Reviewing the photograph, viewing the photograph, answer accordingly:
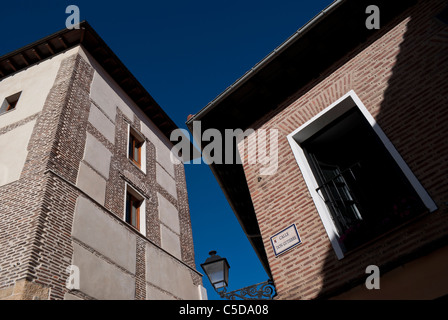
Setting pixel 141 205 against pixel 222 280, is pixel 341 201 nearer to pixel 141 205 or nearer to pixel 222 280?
pixel 222 280

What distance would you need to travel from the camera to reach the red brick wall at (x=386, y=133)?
430 cm

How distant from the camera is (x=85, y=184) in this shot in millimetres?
8484

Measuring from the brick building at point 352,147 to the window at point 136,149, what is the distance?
5039mm

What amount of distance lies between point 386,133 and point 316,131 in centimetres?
135

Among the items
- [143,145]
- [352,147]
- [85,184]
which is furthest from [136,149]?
[352,147]

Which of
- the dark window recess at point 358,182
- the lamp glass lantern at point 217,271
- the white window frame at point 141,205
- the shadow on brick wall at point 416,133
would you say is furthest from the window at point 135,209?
the shadow on brick wall at point 416,133


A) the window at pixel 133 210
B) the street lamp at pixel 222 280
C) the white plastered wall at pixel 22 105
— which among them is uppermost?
the white plastered wall at pixel 22 105

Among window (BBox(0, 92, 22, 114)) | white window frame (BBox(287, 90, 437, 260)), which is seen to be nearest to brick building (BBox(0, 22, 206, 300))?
window (BBox(0, 92, 22, 114))

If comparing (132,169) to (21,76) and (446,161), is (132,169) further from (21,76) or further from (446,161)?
(446,161)

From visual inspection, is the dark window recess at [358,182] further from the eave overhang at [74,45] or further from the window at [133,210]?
the eave overhang at [74,45]

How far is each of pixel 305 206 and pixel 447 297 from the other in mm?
2180

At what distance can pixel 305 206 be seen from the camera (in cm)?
537

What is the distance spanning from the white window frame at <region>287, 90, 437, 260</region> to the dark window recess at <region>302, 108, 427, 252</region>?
7cm

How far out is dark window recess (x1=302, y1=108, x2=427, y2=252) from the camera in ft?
14.8
